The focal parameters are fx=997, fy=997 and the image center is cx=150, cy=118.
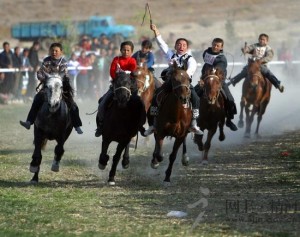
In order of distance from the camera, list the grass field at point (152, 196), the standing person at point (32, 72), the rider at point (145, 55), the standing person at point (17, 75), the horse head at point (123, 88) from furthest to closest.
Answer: the standing person at point (32, 72)
the standing person at point (17, 75)
the rider at point (145, 55)
the horse head at point (123, 88)
the grass field at point (152, 196)

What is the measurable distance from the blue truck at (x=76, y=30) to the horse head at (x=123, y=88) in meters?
40.3

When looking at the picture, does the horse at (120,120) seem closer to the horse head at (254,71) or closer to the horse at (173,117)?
the horse at (173,117)

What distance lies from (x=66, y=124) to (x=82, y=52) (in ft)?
68.5

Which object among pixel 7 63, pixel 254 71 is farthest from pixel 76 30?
pixel 254 71

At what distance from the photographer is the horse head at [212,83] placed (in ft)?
66.6

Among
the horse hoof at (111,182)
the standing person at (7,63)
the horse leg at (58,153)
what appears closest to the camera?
the horse hoof at (111,182)

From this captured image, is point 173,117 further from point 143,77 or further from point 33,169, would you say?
point 143,77

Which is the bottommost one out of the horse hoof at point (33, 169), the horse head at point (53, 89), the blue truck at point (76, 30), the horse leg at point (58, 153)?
the horse hoof at point (33, 169)

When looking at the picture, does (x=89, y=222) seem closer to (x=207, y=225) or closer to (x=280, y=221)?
(x=207, y=225)

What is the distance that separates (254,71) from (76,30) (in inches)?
1298

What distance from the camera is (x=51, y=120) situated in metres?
16.8

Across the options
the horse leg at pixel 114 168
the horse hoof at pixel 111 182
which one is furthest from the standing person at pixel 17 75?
the horse hoof at pixel 111 182

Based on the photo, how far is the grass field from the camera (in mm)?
12609

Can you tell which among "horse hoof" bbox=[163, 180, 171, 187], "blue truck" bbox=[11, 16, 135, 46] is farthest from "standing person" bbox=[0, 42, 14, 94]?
"blue truck" bbox=[11, 16, 135, 46]
